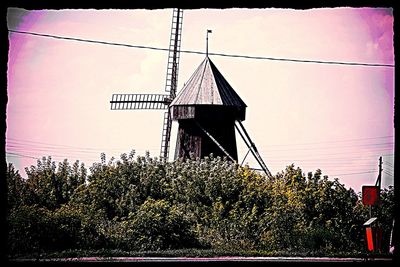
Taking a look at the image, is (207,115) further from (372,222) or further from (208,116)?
(372,222)

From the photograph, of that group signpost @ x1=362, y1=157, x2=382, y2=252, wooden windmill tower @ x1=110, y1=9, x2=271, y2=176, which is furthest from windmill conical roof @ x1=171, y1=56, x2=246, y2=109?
signpost @ x1=362, y1=157, x2=382, y2=252

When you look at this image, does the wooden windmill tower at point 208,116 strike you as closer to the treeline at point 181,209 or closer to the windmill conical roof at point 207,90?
the windmill conical roof at point 207,90

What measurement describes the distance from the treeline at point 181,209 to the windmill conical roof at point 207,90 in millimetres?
4614

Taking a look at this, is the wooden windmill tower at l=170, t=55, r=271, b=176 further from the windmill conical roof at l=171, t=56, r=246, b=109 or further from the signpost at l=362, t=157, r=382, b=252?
the signpost at l=362, t=157, r=382, b=252

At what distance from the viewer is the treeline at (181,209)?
17781 mm

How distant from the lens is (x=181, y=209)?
65.9 ft

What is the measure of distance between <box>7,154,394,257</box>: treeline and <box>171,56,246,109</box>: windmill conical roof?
15.1 ft

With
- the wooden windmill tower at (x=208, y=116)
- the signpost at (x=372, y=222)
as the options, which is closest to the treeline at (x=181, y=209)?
the signpost at (x=372, y=222)

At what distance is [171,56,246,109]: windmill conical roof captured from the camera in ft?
91.4
